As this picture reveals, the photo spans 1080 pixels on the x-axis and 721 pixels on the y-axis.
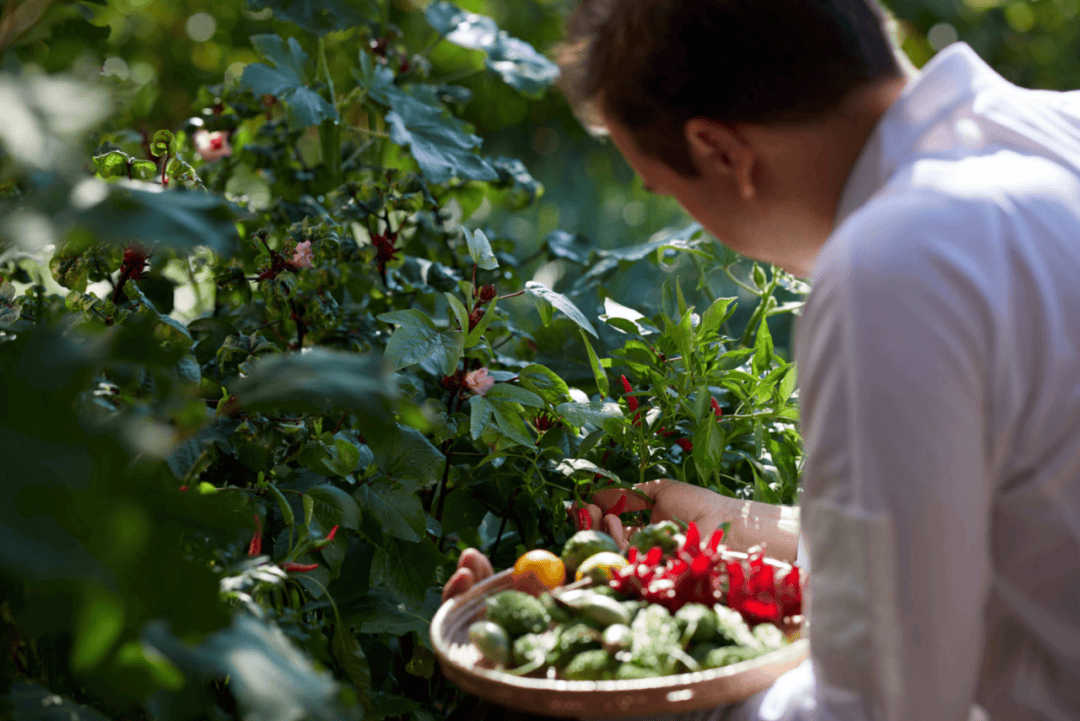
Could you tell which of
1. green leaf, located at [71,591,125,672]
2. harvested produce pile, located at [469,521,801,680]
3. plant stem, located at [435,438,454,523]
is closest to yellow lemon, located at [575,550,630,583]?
harvested produce pile, located at [469,521,801,680]

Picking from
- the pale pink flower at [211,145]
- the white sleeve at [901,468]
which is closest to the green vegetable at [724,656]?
the white sleeve at [901,468]

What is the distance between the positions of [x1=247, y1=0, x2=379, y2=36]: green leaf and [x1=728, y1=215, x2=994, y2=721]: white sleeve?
1.20 meters

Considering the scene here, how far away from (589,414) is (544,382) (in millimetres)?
77

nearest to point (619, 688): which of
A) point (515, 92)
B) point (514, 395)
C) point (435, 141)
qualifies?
point (514, 395)

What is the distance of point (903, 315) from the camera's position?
623mm

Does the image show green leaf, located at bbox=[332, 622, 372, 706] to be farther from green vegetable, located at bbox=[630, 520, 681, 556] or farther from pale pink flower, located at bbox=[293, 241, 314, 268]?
pale pink flower, located at bbox=[293, 241, 314, 268]

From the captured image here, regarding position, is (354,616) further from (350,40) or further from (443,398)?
(350,40)

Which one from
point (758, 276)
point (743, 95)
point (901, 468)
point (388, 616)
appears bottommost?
point (388, 616)

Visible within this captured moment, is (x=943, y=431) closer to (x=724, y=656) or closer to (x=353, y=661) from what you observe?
(x=724, y=656)

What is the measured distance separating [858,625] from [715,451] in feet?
1.66

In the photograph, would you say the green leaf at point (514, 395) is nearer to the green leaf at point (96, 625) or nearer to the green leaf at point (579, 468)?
the green leaf at point (579, 468)

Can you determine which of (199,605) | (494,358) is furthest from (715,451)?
(199,605)

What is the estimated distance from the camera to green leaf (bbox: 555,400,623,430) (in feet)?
3.72

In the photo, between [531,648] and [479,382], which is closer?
[531,648]
